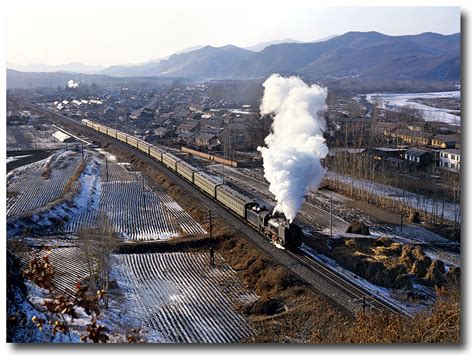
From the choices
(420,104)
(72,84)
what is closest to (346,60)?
(420,104)

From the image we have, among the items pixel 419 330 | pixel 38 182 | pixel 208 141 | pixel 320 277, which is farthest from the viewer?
pixel 208 141

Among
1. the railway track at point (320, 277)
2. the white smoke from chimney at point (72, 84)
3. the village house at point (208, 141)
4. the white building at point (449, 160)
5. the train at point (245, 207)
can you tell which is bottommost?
the railway track at point (320, 277)

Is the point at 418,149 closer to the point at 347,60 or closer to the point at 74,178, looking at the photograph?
the point at 74,178

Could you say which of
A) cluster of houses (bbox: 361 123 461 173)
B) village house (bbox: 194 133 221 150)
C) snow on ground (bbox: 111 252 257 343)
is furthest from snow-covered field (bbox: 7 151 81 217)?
cluster of houses (bbox: 361 123 461 173)

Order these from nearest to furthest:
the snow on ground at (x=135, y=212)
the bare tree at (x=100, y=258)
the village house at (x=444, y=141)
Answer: the bare tree at (x=100, y=258), the snow on ground at (x=135, y=212), the village house at (x=444, y=141)

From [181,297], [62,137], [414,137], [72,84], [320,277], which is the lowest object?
[181,297]

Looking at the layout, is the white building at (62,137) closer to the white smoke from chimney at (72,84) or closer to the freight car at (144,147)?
the freight car at (144,147)

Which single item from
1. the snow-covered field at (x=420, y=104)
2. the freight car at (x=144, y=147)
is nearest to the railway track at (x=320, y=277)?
the freight car at (x=144, y=147)
